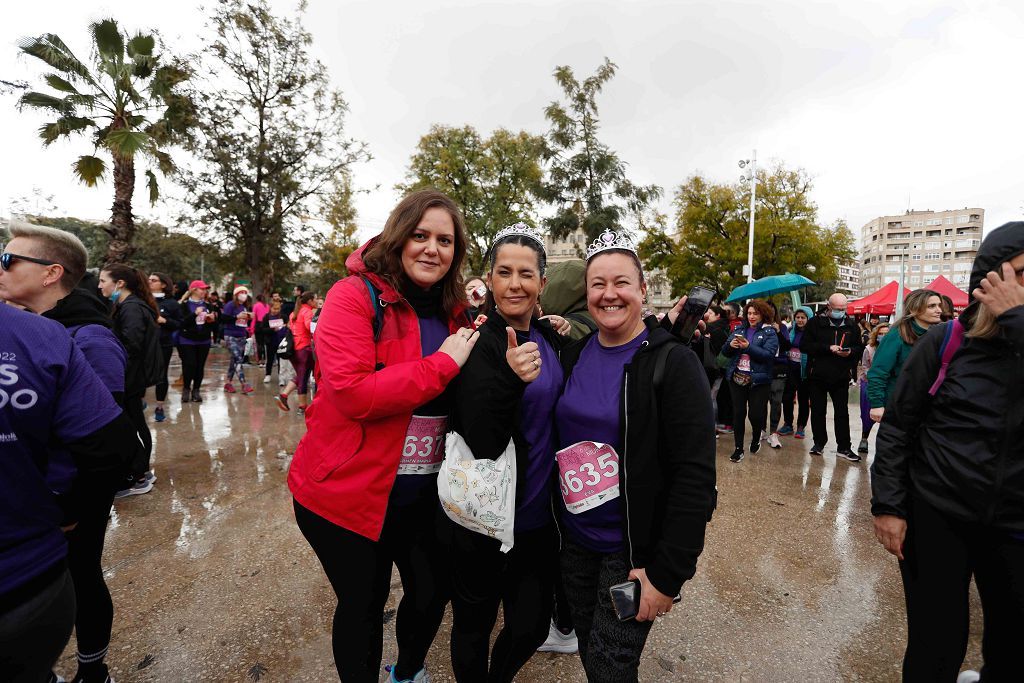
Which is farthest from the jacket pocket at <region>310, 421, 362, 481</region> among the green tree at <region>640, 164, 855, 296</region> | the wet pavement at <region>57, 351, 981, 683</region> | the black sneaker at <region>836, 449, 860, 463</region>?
the green tree at <region>640, 164, 855, 296</region>

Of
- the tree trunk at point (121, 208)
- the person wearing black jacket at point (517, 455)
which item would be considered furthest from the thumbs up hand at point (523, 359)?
the tree trunk at point (121, 208)

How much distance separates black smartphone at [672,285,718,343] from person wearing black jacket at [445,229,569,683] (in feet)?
1.58

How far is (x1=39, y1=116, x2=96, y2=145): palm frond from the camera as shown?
12.7 m

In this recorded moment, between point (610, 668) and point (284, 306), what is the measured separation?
40.6 feet

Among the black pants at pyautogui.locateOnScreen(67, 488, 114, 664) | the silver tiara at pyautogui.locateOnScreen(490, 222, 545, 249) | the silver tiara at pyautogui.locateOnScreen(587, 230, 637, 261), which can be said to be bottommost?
the black pants at pyautogui.locateOnScreen(67, 488, 114, 664)

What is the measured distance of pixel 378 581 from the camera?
1856 millimetres

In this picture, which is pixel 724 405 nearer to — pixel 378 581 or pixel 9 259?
pixel 378 581

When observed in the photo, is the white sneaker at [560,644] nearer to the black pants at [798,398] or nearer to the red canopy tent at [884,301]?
the black pants at [798,398]

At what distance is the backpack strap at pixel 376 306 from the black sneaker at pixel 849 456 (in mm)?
6701

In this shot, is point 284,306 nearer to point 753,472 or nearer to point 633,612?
point 753,472

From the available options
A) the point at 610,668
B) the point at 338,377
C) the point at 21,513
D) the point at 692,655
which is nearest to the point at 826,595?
the point at 692,655

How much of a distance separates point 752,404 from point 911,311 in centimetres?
233

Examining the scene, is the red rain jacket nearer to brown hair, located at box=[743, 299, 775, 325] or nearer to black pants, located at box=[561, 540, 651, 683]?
black pants, located at box=[561, 540, 651, 683]

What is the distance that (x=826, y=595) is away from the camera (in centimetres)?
303
